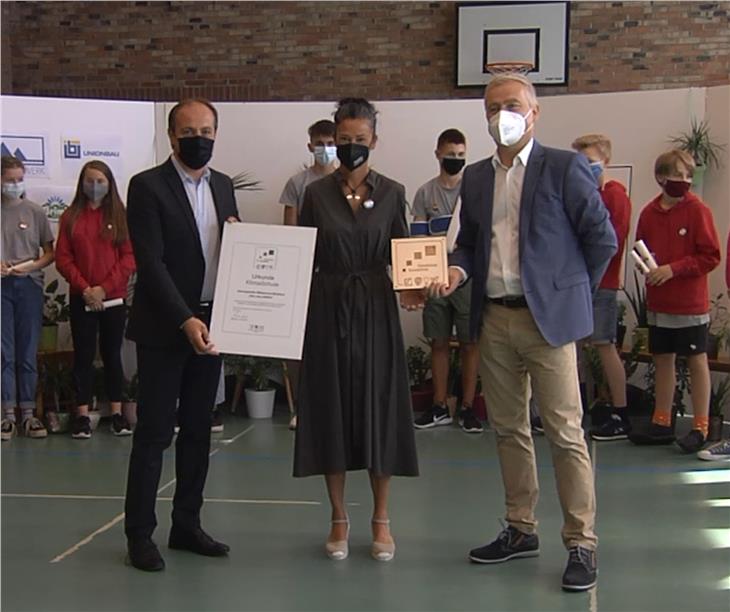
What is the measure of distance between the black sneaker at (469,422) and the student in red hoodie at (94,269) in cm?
199

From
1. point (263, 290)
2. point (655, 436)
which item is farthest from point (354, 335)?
point (655, 436)

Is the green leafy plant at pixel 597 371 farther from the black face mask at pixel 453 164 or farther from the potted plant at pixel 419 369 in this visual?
the black face mask at pixel 453 164

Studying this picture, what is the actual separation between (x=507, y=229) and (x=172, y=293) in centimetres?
111

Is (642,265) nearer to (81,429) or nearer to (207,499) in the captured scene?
(207,499)

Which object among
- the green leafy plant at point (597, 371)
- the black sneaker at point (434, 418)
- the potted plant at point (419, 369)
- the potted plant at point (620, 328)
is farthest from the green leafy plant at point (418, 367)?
the potted plant at point (620, 328)

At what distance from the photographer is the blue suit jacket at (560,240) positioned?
2.93 meters

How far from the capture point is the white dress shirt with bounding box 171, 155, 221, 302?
3154mm

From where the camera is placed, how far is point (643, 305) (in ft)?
20.3

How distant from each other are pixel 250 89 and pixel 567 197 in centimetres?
574

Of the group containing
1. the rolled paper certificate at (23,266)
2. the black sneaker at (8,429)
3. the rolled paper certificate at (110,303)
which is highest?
the rolled paper certificate at (23,266)

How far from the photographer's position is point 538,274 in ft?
9.62

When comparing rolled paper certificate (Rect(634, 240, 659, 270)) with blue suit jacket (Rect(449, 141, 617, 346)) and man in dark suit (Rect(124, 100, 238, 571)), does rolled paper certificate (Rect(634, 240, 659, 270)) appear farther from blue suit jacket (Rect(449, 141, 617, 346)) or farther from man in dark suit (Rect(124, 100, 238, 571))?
man in dark suit (Rect(124, 100, 238, 571))

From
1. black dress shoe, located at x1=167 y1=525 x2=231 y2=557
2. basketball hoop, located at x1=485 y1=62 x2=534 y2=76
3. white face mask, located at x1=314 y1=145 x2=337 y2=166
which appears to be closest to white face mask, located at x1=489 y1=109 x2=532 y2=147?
black dress shoe, located at x1=167 y1=525 x2=231 y2=557

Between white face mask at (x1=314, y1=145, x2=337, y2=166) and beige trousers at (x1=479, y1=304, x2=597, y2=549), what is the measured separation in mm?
2552
